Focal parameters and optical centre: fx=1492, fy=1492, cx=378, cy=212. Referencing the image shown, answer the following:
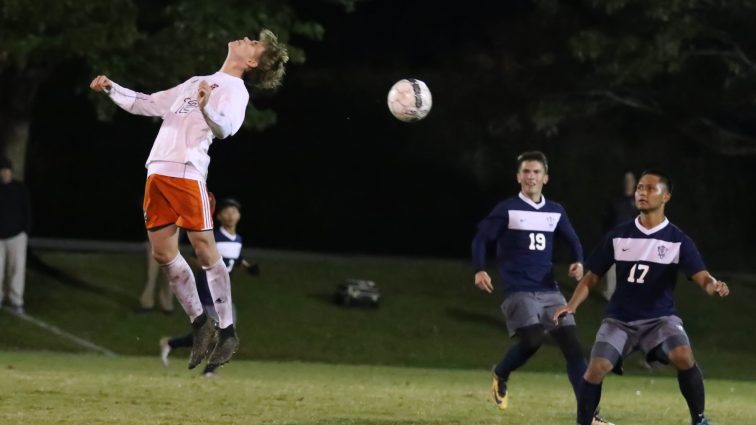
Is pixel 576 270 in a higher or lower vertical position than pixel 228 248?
higher

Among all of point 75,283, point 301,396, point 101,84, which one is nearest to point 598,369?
point 101,84

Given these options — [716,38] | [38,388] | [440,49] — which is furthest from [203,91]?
[440,49]

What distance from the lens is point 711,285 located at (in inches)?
405

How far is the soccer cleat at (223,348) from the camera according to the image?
1027 centimetres

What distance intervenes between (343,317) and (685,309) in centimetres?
621

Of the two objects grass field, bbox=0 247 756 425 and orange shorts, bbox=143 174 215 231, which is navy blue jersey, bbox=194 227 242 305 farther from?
orange shorts, bbox=143 174 215 231

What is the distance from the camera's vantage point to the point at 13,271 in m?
21.9

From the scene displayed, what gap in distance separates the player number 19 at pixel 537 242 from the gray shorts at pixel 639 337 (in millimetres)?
2187

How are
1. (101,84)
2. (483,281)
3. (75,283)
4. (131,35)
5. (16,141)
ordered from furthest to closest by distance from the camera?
(75,283), (16,141), (131,35), (483,281), (101,84)

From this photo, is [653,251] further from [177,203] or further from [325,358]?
[325,358]

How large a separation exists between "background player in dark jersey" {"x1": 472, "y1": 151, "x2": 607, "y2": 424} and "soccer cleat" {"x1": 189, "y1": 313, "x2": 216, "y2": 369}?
9.73 feet

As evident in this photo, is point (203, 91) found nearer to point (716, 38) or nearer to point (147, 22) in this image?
point (147, 22)

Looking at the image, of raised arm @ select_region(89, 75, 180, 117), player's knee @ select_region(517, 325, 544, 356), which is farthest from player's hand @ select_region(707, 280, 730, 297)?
raised arm @ select_region(89, 75, 180, 117)

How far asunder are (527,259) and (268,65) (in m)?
3.62
